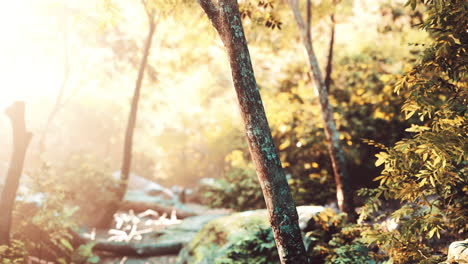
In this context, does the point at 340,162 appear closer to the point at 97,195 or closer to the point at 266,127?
the point at 266,127

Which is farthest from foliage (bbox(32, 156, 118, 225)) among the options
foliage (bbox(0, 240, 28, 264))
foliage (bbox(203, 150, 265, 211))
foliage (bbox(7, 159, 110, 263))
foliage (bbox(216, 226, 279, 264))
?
foliage (bbox(216, 226, 279, 264))

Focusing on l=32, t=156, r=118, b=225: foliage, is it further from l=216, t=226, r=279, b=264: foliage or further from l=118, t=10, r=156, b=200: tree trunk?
l=216, t=226, r=279, b=264: foliage

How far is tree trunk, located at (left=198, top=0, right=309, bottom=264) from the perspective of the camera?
3387 mm

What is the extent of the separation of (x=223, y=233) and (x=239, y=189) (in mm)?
3744

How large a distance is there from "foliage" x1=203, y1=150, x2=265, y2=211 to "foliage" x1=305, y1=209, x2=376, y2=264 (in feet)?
11.8

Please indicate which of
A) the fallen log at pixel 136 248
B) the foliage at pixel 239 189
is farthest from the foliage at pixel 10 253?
the foliage at pixel 239 189

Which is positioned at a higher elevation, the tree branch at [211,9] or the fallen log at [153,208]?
the tree branch at [211,9]

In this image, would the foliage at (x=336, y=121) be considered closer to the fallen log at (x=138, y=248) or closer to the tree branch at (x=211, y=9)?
the fallen log at (x=138, y=248)

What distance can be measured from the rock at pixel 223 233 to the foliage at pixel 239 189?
2.79m

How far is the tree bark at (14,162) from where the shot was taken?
558 centimetres

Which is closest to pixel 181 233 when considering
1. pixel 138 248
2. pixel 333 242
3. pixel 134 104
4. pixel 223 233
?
pixel 138 248

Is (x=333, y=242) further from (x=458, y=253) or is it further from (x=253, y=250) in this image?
(x=458, y=253)

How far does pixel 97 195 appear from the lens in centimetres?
1195

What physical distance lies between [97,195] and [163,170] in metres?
19.8
